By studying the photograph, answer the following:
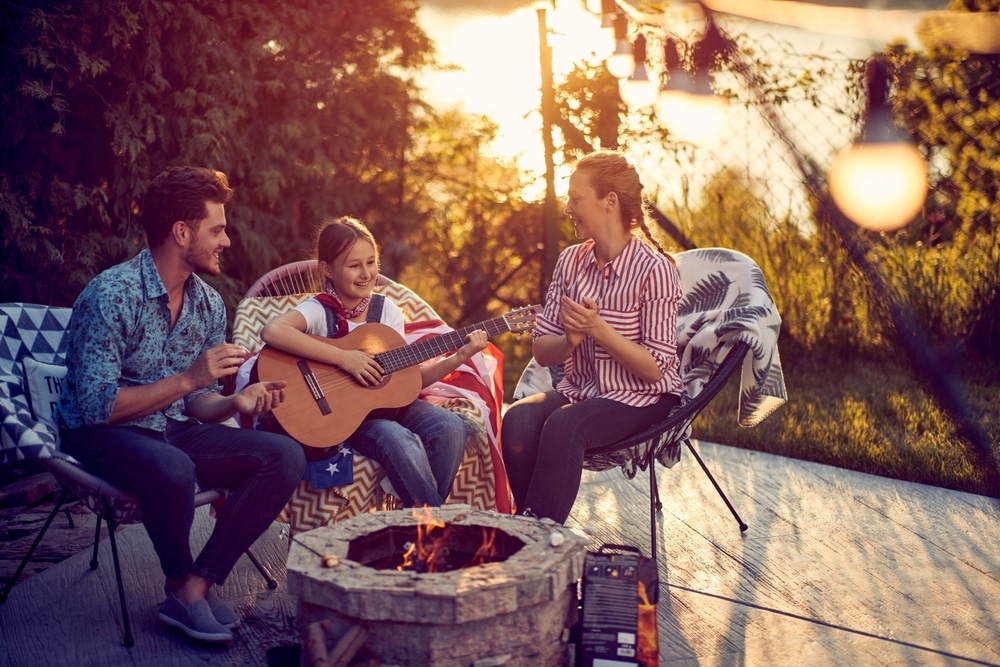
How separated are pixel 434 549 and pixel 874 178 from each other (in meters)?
4.59

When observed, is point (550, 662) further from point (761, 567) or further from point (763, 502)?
point (763, 502)

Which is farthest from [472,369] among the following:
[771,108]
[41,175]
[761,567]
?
[771,108]

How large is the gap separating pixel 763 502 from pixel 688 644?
4.24 feet

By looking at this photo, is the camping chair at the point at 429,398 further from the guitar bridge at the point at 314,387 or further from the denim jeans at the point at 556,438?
the guitar bridge at the point at 314,387

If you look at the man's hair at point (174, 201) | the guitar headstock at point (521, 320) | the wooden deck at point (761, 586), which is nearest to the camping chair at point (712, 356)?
the wooden deck at point (761, 586)

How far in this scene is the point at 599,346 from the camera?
10.1ft

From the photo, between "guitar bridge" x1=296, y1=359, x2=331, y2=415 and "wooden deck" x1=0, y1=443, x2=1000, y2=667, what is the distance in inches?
22.4

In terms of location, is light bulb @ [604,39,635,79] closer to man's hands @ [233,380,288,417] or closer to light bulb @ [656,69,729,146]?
light bulb @ [656,69,729,146]

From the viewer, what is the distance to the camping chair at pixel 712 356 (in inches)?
119

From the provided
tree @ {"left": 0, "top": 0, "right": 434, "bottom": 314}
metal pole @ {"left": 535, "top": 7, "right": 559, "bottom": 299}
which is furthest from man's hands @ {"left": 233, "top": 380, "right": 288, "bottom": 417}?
metal pole @ {"left": 535, "top": 7, "right": 559, "bottom": 299}

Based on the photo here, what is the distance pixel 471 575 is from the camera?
199 centimetres

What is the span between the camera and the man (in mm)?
2557

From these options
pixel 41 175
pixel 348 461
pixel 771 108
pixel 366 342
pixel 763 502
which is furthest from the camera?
pixel 771 108

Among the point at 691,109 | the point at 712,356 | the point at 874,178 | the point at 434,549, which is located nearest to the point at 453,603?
the point at 434,549
